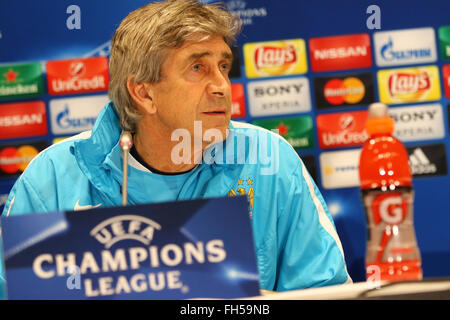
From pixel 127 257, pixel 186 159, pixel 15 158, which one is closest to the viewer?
pixel 127 257

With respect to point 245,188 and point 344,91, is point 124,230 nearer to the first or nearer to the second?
point 245,188

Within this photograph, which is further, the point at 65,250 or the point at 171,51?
the point at 171,51

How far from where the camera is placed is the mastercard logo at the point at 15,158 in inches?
99.2

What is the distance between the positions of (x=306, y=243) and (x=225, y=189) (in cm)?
24

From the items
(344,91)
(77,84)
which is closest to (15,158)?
(77,84)

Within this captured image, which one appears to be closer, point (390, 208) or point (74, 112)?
point (390, 208)

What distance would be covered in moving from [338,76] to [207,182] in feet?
3.95

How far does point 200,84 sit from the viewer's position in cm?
154

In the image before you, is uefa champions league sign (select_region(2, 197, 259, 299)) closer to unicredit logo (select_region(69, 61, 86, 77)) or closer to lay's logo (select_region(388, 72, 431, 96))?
unicredit logo (select_region(69, 61, 86, 77))

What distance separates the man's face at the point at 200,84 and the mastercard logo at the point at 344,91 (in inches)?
42.5

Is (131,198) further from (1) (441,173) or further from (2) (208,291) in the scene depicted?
(1) (441,173)

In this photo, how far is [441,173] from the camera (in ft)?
8.30

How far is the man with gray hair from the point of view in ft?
4.89
